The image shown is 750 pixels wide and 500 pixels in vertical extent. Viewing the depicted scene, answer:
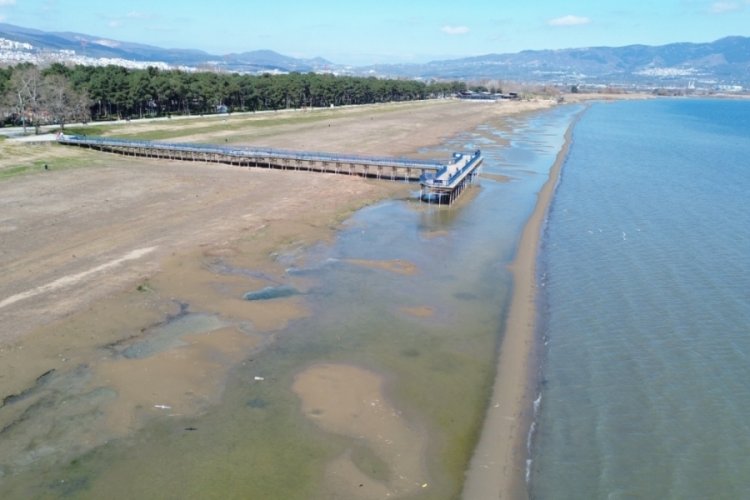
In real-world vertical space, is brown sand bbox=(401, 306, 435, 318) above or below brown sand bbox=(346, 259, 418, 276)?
below

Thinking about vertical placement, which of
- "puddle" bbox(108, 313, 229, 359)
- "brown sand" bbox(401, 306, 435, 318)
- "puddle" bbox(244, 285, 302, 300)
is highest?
"puddle" bbox(244, 285, 302, 300)

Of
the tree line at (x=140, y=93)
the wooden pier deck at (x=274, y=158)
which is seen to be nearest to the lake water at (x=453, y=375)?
the wooden pier deck at (x=274, y=158)

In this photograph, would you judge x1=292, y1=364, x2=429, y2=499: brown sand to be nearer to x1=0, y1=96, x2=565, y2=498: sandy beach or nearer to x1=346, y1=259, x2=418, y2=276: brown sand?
x1=0, y1=96, x2=565, y2=498: sandy beach

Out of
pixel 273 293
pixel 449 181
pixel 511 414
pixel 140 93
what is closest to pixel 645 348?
pixel 511 414

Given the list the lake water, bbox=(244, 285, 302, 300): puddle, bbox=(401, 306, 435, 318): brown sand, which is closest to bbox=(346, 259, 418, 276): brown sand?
the lake water

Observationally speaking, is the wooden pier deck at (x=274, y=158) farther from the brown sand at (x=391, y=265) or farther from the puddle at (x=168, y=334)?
the puddle at (x=168, y=334)

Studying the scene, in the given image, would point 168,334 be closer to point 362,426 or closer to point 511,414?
point 362,426

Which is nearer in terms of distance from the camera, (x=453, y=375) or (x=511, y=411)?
(x=511, y=411)
